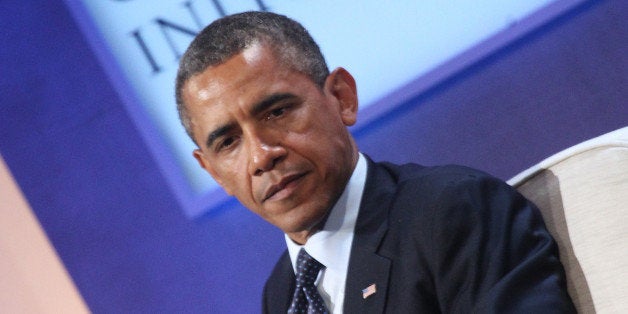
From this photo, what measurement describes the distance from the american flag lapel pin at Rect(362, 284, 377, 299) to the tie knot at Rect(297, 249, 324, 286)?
131 millimetres

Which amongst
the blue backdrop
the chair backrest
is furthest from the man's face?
the blue backdrop

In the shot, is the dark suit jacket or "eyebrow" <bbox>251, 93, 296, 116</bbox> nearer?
the dark suit jacket

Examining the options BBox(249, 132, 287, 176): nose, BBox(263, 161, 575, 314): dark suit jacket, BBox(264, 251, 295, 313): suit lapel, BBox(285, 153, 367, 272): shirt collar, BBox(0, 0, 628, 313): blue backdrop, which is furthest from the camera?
BBox(0, 0, 628, 313): blue backdrop

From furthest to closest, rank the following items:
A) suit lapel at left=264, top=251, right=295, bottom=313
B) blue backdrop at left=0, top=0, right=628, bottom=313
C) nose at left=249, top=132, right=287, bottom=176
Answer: blue backdrop at left=0, top=0, right=628, bottom=313, suit lapel at left=264, top=251, right=295, bottom=313, nose at left=249, top=132, right=287, bottom=176

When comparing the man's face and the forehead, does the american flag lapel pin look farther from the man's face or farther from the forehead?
the forehead

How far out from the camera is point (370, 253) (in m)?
1.28

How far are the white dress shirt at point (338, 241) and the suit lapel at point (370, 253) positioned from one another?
0.05 ft

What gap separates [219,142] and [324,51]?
54 cm

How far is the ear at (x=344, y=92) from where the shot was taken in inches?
55.1

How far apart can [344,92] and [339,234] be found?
0.26m

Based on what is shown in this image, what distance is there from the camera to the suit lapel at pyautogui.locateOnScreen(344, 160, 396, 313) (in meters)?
1.25

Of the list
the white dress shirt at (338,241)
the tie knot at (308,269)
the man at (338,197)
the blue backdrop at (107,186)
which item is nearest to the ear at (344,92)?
the man at (338,197)

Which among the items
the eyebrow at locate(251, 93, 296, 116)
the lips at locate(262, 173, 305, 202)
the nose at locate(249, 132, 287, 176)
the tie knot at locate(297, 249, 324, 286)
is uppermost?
the eyebrow at locate(251, 93, 296, 116)

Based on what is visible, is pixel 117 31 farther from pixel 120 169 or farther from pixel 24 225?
pixel 24 225
